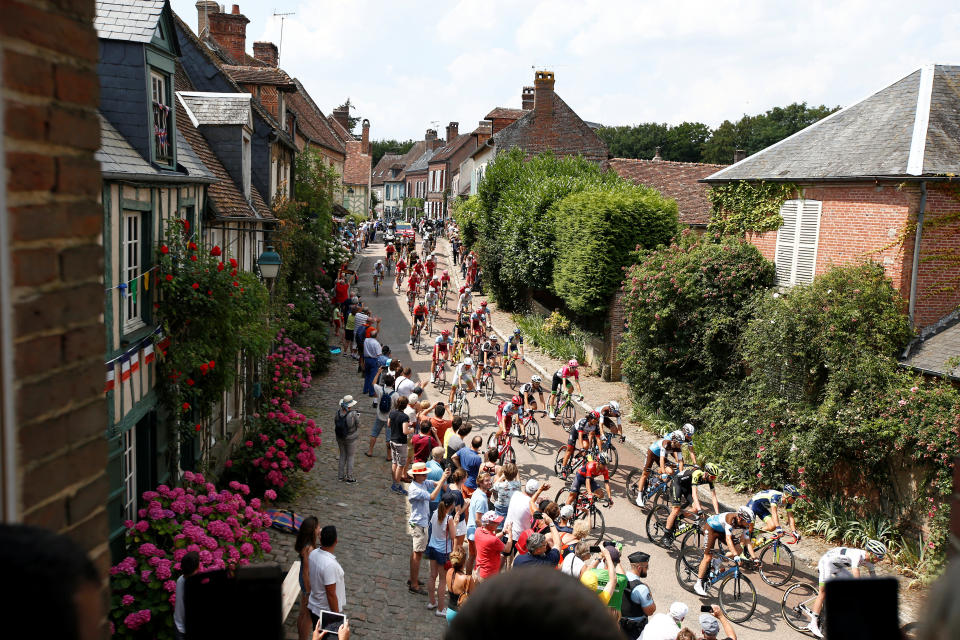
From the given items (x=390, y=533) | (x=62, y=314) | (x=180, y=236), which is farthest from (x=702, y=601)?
(x=62, y=314)

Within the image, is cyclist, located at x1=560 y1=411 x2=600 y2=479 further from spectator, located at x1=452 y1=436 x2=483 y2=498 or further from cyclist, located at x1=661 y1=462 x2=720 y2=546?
spectator, located at x1=452 y1=436 x2=483 y2=498

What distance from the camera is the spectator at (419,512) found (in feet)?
34.2

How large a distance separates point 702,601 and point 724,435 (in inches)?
247

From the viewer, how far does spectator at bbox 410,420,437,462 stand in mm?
12891

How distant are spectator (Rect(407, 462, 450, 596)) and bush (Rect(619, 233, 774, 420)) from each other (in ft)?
30.1

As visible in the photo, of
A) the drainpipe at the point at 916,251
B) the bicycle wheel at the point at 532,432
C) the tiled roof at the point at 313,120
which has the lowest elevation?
the bicycle wheel at the point at 532,432

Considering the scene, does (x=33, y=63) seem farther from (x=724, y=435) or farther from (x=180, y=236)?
(x=724, y=435)

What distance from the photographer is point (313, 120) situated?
159ft

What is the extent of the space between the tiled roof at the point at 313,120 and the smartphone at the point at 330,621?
127ft

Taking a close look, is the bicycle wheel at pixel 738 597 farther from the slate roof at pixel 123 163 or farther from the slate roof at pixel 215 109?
the slate roof at pixel 215 109

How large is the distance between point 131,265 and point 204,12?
906 inches

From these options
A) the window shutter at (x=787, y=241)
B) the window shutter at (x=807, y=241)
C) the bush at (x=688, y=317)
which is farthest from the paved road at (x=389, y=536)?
the window shutter at (x=807, y=241)

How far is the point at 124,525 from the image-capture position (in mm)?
8523

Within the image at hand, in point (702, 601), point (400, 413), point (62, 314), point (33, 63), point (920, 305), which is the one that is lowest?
point (702, 601)
